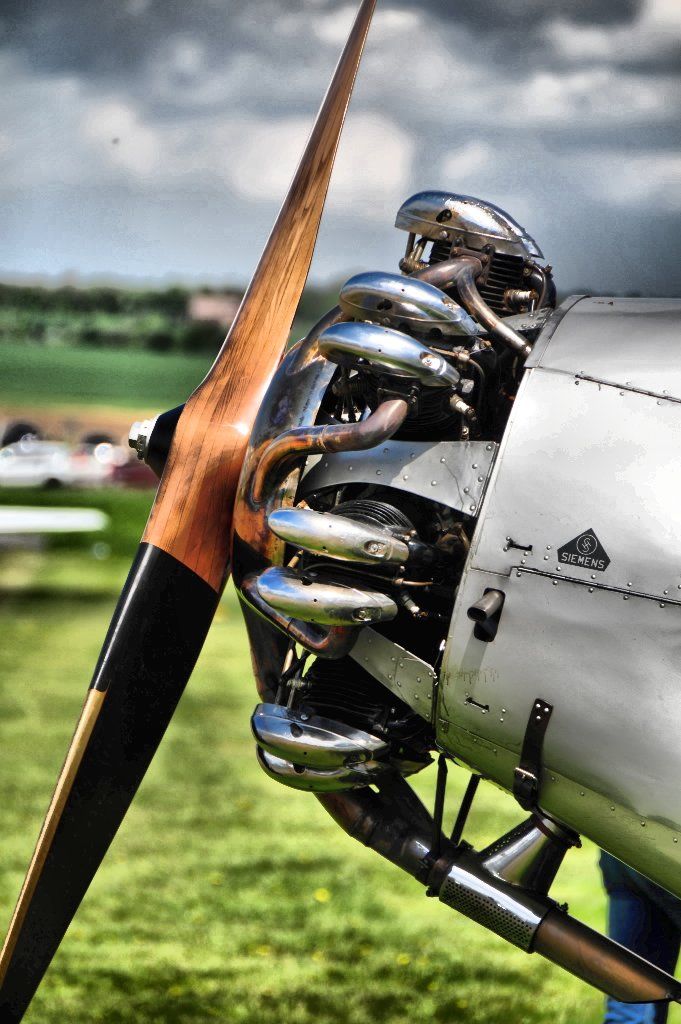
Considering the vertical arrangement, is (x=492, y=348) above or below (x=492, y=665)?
above

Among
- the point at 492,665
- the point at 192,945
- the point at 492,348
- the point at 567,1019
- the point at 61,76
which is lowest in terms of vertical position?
the point at 192,945

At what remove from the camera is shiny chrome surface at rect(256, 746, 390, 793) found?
3.19 meters

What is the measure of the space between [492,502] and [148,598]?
122cm

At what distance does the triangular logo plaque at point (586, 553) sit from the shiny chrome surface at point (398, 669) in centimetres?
54

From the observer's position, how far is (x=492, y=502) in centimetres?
281

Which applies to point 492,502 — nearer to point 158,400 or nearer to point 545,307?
point 545,307

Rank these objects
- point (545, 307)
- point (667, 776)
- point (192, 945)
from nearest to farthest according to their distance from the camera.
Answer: point (667, 776), point (545, 307), point (192, 945)

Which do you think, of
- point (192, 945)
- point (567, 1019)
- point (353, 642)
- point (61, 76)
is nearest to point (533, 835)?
point (353, 642)

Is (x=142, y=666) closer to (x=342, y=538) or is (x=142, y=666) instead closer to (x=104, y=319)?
(x=342, y=538)

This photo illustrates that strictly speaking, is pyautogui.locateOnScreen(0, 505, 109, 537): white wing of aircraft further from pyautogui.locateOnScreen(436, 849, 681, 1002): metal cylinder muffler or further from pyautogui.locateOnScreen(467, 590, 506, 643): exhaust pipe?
pyautogui.locateOnScreen(467, 590, 506, 643): exhaust pipe

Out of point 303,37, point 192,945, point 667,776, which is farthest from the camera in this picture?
point 303,37

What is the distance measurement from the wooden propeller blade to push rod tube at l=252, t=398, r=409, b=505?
1.09ft

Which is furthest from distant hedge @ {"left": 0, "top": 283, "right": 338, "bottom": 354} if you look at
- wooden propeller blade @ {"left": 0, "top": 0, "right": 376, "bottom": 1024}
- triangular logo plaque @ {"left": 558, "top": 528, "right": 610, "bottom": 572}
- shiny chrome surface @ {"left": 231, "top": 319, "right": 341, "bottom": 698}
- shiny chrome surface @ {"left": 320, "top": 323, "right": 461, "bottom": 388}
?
triangular logo plaque @ {"left": 558, "top": 528, "right": 610, "bottom": 572}

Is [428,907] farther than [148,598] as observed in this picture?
Yes
